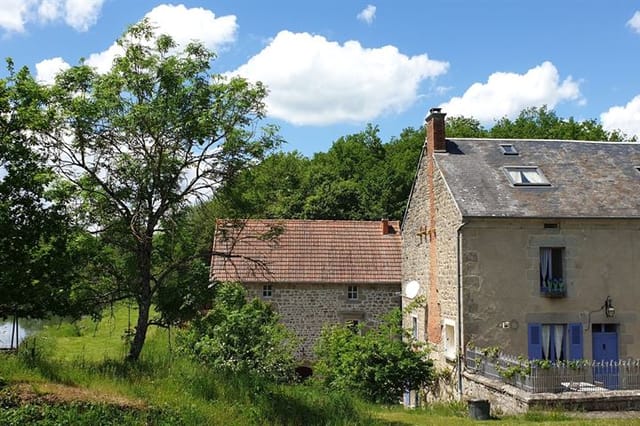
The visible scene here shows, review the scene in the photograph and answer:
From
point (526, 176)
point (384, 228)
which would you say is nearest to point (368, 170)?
point (384, 228)

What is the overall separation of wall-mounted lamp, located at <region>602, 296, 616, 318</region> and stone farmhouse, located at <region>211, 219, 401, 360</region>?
826 cm

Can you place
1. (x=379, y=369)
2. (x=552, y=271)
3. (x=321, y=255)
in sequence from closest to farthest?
(x=379, y=369) → (x=552, y=271) → (x=321, y=255)

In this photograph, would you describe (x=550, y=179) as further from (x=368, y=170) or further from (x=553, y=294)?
(x=368, y=170)

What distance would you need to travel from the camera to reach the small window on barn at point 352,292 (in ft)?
82.0

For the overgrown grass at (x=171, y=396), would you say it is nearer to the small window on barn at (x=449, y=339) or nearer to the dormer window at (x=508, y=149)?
the small window on barn at (x=449, y=339)

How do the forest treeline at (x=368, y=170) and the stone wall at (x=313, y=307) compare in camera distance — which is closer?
the stone wall at (x=313, y=307)

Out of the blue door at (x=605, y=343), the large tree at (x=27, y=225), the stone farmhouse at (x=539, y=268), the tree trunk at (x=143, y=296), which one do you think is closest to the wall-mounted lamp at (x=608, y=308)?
the stone farmhouse at (x=539, y=268)

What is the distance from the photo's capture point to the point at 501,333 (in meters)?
18.3

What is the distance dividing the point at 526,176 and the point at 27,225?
15.1 metres

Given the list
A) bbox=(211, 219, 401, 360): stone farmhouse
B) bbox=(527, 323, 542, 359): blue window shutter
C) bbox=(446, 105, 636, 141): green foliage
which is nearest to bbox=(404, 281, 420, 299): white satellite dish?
bbox=(211, 219, 401, 360): stone farmhouse

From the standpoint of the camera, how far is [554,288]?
60.9 ft

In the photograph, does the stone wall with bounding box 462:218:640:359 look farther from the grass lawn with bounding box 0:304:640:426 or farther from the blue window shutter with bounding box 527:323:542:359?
the grass lawn with bounding box 0:304:640:426

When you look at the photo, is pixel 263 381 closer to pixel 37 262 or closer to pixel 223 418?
pixel 223 418

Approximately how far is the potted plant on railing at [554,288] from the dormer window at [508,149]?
507cm
